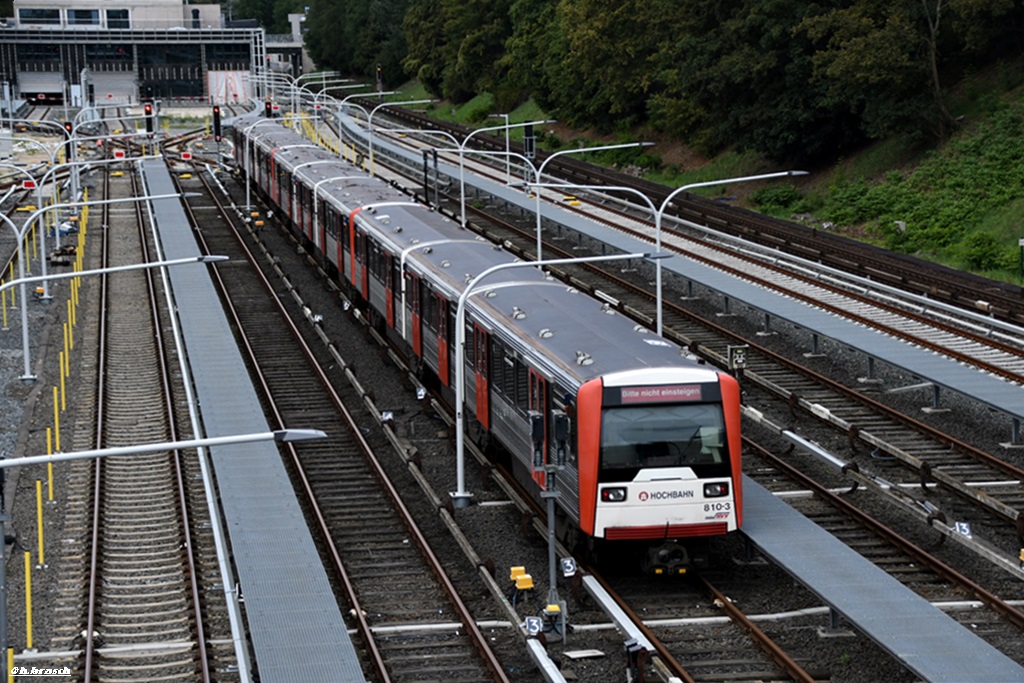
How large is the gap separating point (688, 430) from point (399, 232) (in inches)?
639

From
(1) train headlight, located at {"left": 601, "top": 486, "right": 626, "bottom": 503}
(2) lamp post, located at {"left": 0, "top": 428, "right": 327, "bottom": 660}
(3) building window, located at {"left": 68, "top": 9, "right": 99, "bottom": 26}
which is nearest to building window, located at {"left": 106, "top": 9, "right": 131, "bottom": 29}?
(3) building window, located at {"left": 68, "top": 9, "right": 99, "bottom": 26}

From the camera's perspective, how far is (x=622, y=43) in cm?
7656

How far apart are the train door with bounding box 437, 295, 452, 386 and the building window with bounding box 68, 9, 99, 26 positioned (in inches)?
5102

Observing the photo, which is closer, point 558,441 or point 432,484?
point 558,441

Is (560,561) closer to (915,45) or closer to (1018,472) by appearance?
(1018,472)

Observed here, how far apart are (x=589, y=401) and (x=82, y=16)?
141 metres

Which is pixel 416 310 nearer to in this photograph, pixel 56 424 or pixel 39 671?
pixel 56 424

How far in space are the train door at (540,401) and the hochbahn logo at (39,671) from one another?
6663 millimetres

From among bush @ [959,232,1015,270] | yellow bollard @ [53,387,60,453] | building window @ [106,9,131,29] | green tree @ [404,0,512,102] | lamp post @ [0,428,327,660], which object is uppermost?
building window @ [106,9,131,29]

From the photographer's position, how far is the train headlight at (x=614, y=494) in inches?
776

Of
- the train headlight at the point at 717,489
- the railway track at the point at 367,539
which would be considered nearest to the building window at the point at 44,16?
the railway track at the point at 367,539

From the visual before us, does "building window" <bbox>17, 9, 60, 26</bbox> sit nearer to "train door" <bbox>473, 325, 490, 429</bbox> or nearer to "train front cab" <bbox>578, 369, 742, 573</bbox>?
"train door" <bbox>473, 325, 490, 429</bbox>

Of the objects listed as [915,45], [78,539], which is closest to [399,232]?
[78,539]

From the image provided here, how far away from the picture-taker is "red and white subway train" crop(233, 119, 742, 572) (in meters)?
19.8
